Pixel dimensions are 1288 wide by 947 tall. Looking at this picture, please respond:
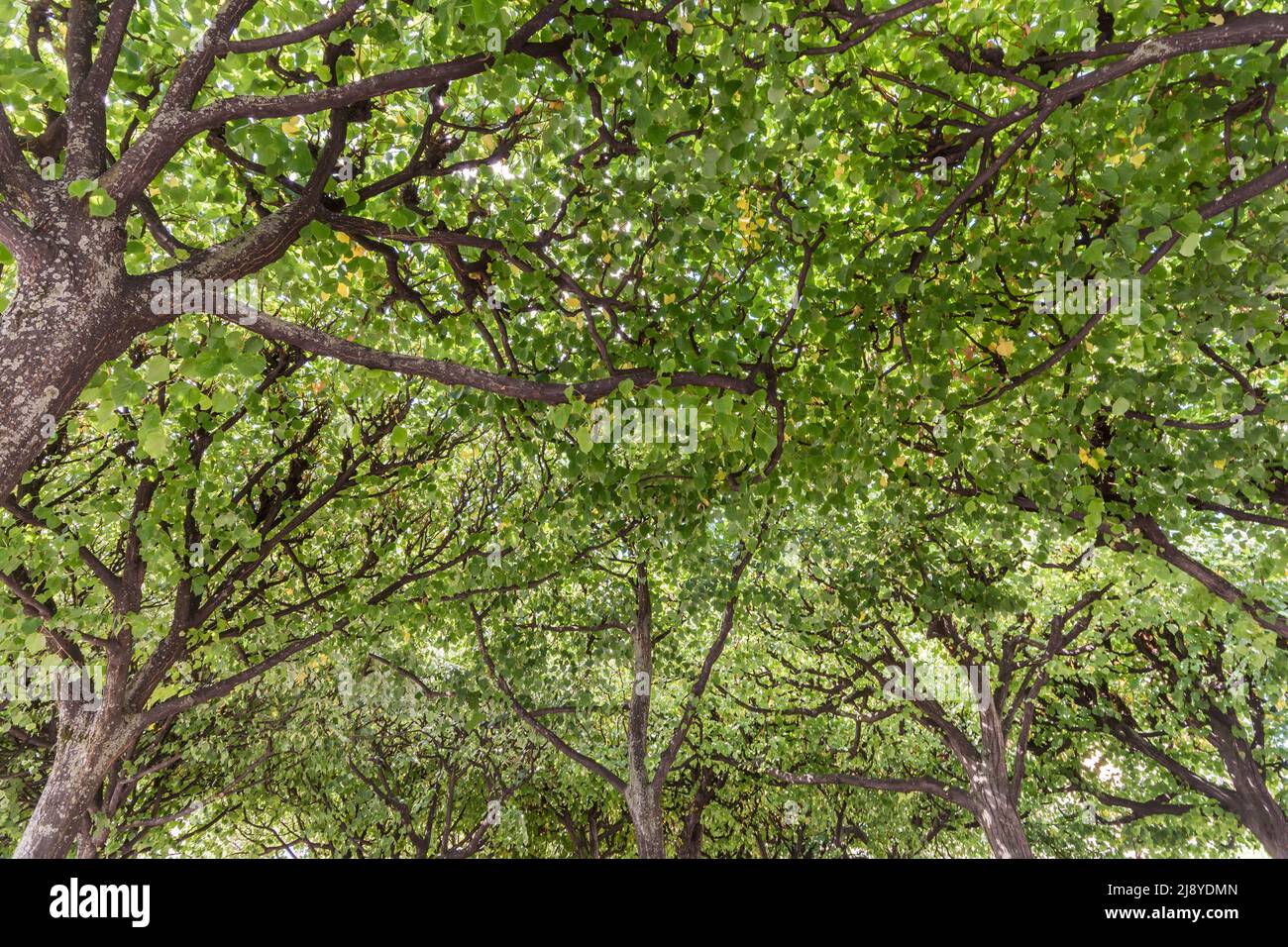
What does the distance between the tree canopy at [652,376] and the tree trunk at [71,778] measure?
5 centimetres

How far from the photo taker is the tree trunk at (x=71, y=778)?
7.80 metres

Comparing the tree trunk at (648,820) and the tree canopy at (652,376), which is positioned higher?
the tree canopy at (652,376)

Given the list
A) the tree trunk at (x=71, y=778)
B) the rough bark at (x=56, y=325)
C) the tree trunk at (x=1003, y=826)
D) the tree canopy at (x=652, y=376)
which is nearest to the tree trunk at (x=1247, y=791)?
the tree canopy at (x=652, y=376)

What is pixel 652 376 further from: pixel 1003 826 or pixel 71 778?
pixel 1003 826

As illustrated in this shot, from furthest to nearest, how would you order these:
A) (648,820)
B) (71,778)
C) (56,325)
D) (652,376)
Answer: (648,820), (71,778), (652,376), (56,325)

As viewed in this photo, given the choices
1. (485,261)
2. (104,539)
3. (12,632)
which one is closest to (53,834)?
(12,632)

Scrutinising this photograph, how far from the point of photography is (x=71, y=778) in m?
8.19

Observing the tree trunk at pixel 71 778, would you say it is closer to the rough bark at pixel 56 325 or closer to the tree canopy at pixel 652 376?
the tree canopy at pixel 652 376

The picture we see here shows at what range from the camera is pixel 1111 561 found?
9.65m

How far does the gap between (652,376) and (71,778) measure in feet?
28.3

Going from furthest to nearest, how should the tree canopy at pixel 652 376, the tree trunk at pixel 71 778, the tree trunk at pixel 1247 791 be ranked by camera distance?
the tree trunk at pixel 1247 791, the tree trunk at pixel 71 778, the tree canopy at pixel 652 376

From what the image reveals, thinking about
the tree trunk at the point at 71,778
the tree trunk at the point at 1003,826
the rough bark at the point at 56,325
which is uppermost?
the rough bark at the point at 56,325

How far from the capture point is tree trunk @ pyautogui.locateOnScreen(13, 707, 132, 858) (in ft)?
25.6

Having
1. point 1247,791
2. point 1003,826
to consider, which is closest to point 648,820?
point 1003,826
